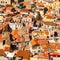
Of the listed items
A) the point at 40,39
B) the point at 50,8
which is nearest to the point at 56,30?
the point at 40,39

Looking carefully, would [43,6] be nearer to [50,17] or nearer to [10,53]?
[50,17]

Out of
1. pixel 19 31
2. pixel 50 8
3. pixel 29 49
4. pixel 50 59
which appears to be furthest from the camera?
pixel 50 8

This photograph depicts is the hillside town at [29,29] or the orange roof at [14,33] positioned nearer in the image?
the hillside town at [29,29]

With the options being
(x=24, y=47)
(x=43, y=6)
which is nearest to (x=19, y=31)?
(x=24, y=47)

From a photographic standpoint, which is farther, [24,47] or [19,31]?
[19,31]

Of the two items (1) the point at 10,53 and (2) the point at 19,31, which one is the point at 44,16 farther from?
(1) the point at 10,53

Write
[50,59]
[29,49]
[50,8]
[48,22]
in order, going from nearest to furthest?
[50,59], [29,49], [48,22], [50,8]

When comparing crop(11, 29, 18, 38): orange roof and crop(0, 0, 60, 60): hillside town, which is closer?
crop(0, 0, 60, 60): hillside town

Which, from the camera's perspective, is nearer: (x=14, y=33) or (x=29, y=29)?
(x=14, y=33)

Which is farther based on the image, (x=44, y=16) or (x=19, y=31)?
(x=44, y=16)
